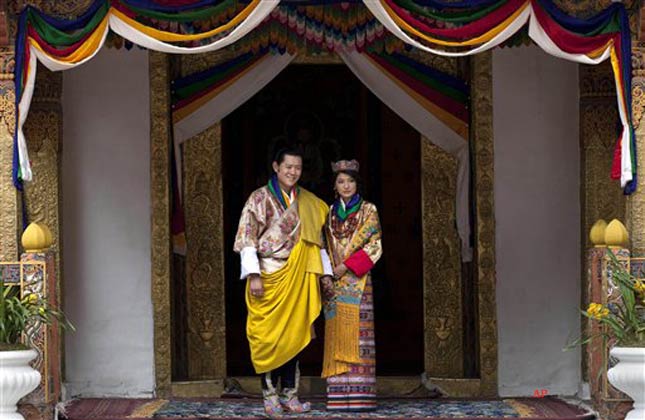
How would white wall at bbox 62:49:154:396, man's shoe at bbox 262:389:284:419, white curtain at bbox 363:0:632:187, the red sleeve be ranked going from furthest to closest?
white wall at bbox 62:49:154:396 < the red sleeve < man's shoe at bbox 262:389:284:419 < white curtain at bbox 363:0:632:187

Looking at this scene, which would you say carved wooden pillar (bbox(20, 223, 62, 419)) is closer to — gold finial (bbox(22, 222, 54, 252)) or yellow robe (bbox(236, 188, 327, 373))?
gold finial (bbox(22, 222, 54, 252))

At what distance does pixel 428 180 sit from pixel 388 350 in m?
1.81

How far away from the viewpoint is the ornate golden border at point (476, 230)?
1152 centimetres

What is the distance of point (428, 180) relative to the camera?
38.8ft

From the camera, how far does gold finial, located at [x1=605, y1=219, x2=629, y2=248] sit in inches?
392

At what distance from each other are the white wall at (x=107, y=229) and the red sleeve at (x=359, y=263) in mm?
1761

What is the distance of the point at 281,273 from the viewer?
1034 cm

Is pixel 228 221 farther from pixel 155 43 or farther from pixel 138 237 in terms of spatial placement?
pixel 155 43

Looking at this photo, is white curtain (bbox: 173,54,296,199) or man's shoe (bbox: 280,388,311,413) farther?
white curtain (bbox: 173,54,296,199)

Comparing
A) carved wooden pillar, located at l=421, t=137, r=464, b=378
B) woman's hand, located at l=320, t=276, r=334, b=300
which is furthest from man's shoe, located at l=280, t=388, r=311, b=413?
carved wooden pillar, located at l=421, t=137, r=464, b=378

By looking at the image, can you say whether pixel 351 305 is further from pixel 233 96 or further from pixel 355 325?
pixel 233 96

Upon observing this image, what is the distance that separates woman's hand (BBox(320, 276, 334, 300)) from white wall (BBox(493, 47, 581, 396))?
1575 millimetres

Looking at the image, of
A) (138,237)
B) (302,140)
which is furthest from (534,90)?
(138,237)

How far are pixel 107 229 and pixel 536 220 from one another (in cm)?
297
